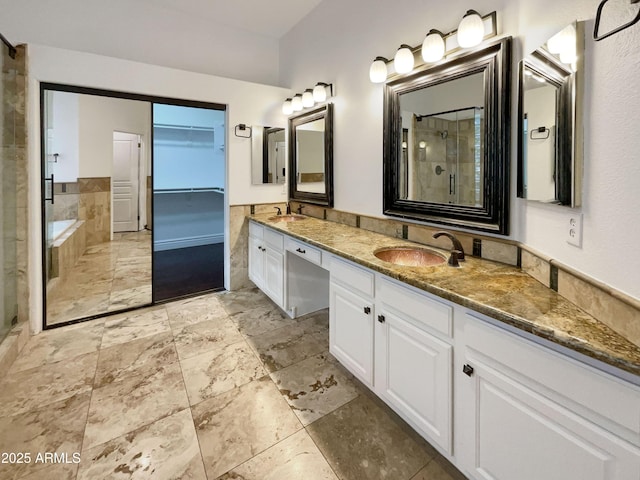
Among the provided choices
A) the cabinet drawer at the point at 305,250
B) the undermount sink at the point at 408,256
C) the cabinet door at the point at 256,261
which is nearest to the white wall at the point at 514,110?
the undermount sink at the point at 408,256

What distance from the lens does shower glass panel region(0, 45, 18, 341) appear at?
2209 mm

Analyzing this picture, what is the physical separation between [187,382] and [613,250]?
6.85 ft

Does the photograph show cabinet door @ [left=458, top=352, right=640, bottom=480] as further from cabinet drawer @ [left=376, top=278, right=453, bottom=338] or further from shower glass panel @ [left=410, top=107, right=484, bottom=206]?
shower glass panel @ [left=410, top=107, right=484, bottom=206]

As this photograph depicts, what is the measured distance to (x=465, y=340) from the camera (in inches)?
44.9

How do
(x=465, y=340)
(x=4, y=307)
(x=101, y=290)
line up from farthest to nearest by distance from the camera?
(x=101, y=290), (x=4, y=307), (x=465, y=340)

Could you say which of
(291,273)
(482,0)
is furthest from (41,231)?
(482,0)

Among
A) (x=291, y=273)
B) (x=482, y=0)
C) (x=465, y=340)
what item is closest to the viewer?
(x=465, y=340)

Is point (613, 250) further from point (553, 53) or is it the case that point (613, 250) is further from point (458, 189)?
point (458, 189)

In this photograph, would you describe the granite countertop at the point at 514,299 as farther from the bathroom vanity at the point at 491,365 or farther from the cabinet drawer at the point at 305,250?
the cabinet drawer at the point at 305,250

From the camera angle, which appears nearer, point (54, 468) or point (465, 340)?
point (465, 340)

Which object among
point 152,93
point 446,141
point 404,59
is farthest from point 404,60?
point 152,93

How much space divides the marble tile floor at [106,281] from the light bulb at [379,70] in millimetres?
2837

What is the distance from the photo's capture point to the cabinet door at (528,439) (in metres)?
0.77

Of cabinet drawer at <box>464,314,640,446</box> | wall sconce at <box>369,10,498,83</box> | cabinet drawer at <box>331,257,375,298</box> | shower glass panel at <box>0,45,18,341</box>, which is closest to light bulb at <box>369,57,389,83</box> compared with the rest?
wall sconce at <box>369,10,498,83</box>
